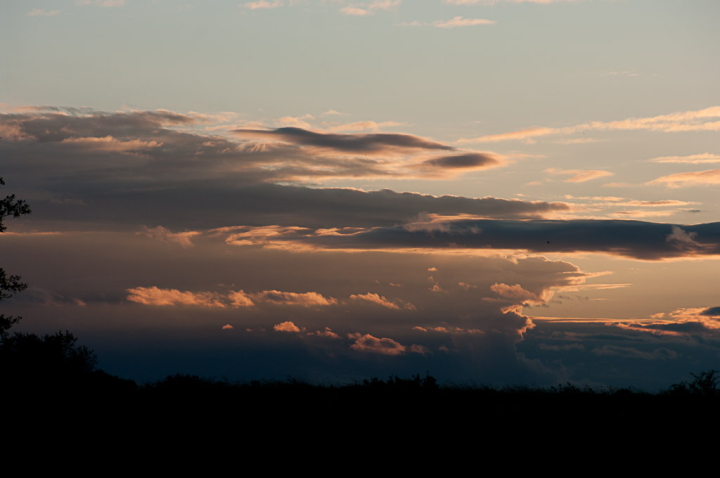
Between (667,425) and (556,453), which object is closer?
(556,453)

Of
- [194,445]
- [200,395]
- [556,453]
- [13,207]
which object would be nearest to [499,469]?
[556,453]

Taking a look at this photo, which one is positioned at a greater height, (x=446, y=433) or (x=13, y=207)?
(x=13, y=207)

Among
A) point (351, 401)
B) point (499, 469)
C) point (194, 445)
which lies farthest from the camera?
point (351, 401)

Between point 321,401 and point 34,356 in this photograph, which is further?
point 34,356

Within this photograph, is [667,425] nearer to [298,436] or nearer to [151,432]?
[298,436]

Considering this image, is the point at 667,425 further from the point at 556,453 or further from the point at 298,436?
the point at 298,436

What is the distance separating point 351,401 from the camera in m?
35.8

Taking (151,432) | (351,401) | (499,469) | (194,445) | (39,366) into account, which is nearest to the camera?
(499,469)

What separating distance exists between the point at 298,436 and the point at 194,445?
195 inches

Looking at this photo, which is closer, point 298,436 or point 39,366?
point 298,436

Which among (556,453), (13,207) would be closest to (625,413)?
(556,453)

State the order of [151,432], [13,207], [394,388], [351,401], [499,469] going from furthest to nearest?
[13,207] → [394,388] → [351,401] → [151,432] → [499,469]

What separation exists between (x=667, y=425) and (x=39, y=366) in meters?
45.4

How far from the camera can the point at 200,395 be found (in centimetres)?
3947
